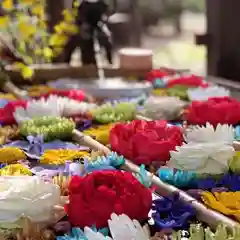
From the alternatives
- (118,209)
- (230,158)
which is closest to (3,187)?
(118,209)

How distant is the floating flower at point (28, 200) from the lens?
82 cm

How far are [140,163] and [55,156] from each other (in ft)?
0.59

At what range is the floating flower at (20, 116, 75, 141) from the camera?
1.31 metres

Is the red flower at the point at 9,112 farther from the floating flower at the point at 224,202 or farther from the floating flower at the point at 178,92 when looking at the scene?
the floating flower at the point at 224,202

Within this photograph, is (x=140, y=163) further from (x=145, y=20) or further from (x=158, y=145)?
(x=145, y=20)

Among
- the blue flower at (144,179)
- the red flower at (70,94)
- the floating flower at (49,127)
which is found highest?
the blue flower at (144,179)

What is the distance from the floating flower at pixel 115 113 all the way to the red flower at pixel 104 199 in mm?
592

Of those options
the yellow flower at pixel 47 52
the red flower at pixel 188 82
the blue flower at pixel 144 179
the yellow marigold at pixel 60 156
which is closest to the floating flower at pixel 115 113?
the yellow marigold at pixel 60 156

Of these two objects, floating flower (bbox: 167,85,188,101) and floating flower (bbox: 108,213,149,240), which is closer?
floating flower (bbox: 108,213,149,240)

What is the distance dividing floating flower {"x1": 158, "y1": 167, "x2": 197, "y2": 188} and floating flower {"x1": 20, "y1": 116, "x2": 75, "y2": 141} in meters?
0.37

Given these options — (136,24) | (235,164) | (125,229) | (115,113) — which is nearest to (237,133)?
(235,164)

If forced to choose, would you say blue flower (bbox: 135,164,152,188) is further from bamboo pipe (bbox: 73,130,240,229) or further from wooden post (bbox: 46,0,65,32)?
wooden post (bbox: 46,0,65,32)

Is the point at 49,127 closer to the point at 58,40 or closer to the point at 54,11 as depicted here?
the point at 58,40

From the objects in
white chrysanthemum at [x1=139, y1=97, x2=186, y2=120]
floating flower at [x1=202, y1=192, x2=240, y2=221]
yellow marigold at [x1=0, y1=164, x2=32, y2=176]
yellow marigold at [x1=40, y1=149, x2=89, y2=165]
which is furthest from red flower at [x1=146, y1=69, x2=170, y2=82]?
floating flower at [x1=202, y1=192, x2=240, y2=221]
